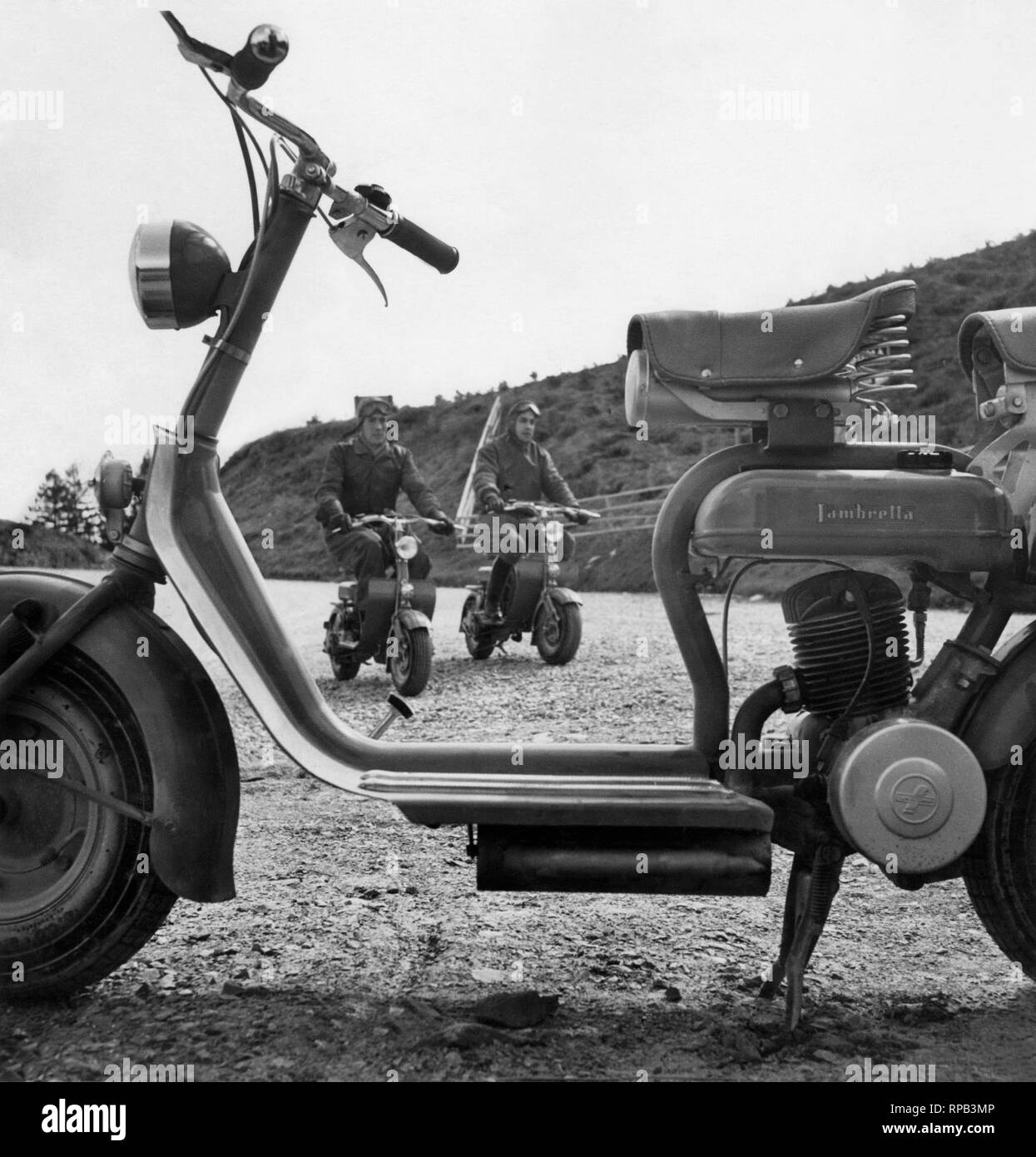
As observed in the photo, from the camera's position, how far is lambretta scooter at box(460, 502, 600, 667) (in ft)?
28.3

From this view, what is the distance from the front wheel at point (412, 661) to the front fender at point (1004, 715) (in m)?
5.25

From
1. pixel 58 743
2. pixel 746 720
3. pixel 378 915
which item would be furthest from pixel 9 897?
pixel 746 720

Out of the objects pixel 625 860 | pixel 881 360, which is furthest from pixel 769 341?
pixel 625 860

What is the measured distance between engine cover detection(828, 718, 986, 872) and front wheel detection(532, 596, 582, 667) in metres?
6.31

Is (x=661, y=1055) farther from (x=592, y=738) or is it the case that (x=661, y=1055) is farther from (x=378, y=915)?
(x=592, y=738)

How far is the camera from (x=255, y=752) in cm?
548

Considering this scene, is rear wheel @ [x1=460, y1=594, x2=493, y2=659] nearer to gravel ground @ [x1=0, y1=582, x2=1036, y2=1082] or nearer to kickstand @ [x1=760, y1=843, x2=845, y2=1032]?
gravel ground @ [x1=0, y1=582, x2=1036, y2=1082]

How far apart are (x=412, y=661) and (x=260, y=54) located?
5.40 m

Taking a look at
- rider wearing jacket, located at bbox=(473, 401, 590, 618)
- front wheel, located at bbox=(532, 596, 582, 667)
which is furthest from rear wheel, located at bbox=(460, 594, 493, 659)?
front wheel, located at bbox=(532, 596, 582, 667)

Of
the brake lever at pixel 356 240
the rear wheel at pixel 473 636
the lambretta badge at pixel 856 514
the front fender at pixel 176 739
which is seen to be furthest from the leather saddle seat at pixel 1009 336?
the rear wheel at pixel 473 636

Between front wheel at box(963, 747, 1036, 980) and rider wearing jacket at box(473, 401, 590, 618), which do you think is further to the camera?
rider wearing jacket at box(473, 401, 590, 618)

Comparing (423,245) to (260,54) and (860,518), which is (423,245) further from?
(860,518)

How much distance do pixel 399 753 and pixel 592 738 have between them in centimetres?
328

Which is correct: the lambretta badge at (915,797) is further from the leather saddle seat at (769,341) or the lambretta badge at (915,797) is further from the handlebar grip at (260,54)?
the handlebar grip at (260,54)
